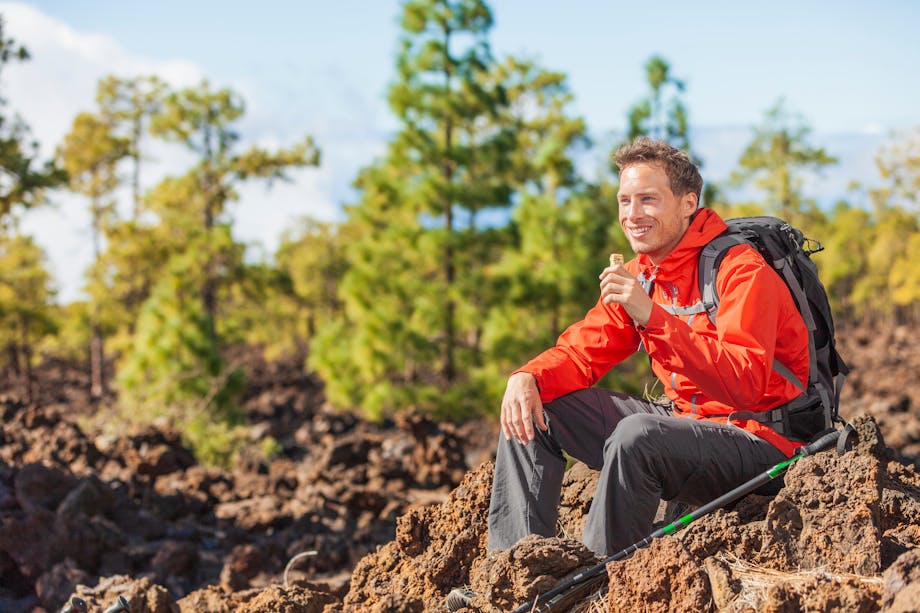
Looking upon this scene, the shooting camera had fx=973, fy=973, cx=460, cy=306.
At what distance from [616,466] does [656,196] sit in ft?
3.52

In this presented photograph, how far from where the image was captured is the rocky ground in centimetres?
307

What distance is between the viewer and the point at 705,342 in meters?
3.38

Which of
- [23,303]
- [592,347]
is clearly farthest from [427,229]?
[592,347]

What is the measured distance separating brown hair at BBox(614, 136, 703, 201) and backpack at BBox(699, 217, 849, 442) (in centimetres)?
23

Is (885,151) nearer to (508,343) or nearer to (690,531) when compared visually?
(508,343)

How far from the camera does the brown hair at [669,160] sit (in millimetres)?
3752

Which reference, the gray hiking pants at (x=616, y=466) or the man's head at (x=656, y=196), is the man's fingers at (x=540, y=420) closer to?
the gray hiking pants at (x=616, y=466)

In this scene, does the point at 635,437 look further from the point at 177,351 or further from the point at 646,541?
the point at 177,351

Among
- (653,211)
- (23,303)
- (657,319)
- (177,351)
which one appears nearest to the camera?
(657,319)

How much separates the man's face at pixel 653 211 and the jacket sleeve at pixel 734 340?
Result: 13.0 inches

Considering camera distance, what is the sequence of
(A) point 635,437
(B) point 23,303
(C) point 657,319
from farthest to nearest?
(B) point 23,303
(C) point 657,319
(A) point 635,437

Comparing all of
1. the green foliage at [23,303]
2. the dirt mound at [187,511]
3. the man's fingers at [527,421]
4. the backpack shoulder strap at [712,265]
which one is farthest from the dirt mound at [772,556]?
the green foliage at [23,303]

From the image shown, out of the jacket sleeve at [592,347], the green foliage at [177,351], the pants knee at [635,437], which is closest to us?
the pants knee at [635,437]

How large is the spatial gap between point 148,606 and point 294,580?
2.47ft
